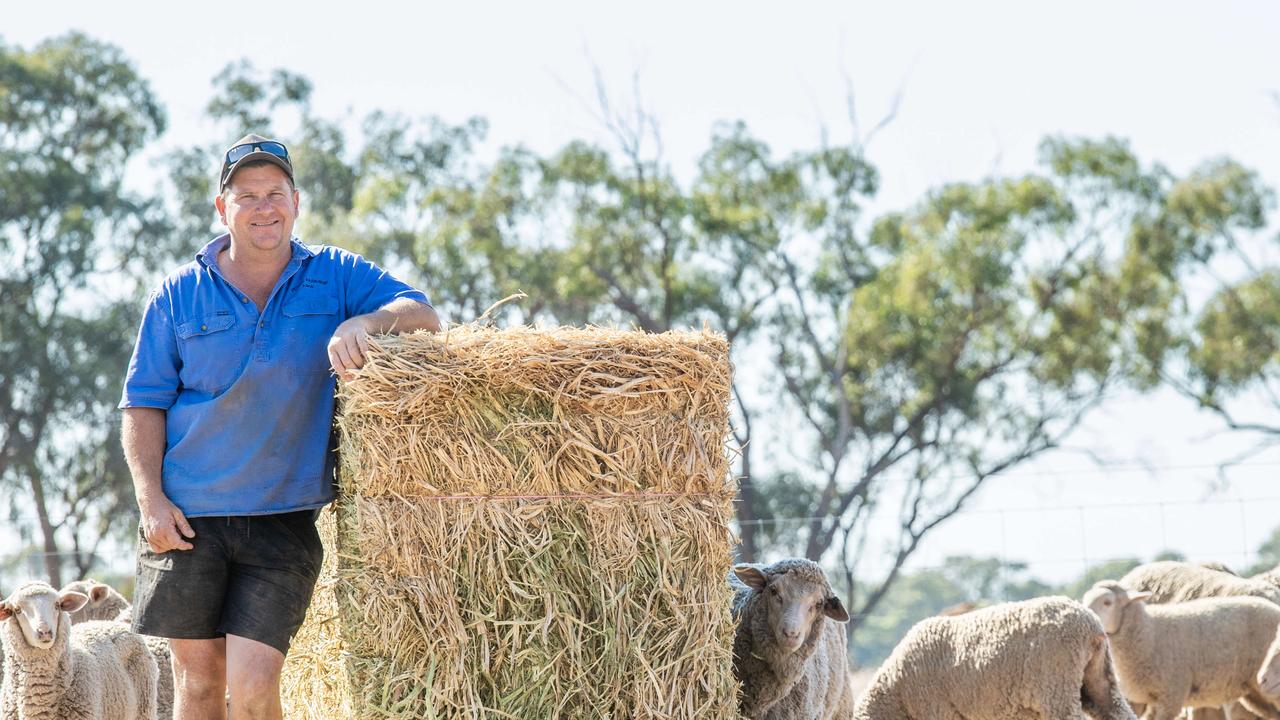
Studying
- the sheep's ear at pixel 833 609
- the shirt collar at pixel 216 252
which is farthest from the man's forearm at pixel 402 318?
the sheep's ear at pixel 833 609

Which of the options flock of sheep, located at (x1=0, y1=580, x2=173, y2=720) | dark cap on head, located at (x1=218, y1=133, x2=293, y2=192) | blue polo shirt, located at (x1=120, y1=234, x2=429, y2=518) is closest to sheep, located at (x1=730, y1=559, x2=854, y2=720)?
blue polo shirt, located at (x1=120, y1=234, x2=429, y2=518)

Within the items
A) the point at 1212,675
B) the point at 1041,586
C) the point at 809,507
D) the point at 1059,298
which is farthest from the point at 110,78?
the point at 1212,675

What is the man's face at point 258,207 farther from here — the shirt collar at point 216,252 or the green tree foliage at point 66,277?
the green tree foliage at point 66,277

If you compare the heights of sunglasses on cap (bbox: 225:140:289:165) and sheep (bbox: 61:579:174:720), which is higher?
sunglasses on cap (bbox: 225:140:289:165)

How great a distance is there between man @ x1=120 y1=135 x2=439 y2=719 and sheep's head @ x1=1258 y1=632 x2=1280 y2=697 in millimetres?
6222

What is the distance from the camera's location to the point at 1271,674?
28.2ft

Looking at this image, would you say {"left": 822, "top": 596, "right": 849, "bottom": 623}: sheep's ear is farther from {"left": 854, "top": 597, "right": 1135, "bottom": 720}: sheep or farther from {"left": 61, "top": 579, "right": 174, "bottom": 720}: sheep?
{"left": 61, "top": 579, "right": 174, "bottom": 720}: sheep

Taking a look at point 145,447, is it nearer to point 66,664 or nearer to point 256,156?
point 256,156

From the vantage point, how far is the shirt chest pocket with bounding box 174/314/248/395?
178 inches

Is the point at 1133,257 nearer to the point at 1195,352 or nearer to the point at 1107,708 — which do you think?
the point at 1195,352

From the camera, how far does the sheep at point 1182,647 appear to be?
30.5 ft

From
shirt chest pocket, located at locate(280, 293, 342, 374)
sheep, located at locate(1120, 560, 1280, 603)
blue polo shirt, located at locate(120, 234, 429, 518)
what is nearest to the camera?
blue polo shirt, located at locate(120, 234, 429, 518)

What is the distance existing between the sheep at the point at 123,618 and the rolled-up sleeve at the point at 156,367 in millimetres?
3223

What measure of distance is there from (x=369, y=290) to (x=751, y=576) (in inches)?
89.4
